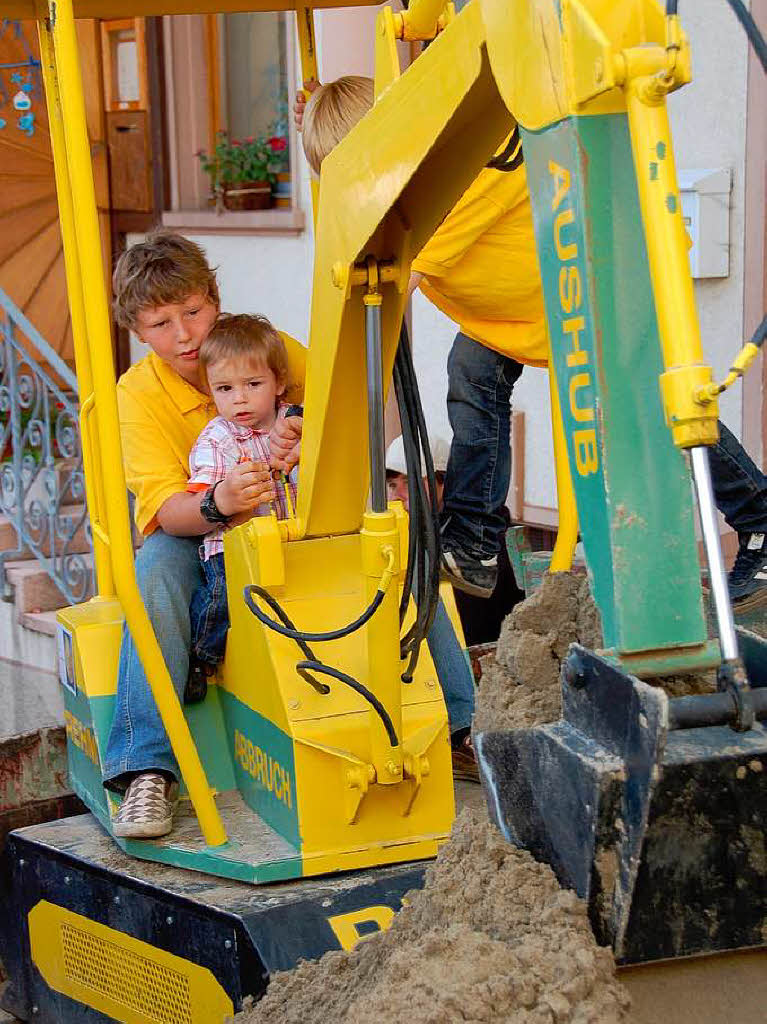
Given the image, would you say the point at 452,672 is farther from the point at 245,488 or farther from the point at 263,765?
the point at 245,488

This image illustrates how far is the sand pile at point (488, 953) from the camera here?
1688 mm

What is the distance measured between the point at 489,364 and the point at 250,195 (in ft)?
12.7

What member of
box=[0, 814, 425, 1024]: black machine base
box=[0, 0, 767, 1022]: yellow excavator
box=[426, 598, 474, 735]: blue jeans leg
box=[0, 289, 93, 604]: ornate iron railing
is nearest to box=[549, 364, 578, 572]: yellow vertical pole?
box=[0, 0, 767, 1022]: yellow excavator

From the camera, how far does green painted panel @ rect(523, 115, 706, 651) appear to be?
5.53ft

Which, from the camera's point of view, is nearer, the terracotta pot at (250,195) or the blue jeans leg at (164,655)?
the blue jeans leg at (164,655)

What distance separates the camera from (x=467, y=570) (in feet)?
12.9

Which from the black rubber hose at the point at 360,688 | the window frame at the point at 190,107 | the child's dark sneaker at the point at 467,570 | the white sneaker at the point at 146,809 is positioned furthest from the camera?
the window frame at the point at 190,107

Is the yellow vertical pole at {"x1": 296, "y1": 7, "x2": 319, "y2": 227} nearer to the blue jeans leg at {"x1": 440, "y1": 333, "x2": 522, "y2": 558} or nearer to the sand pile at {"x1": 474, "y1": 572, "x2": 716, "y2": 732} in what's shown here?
the blue jeans leg at {"x1": 440, "y1": 333, "x2": 522, "y2": 558}

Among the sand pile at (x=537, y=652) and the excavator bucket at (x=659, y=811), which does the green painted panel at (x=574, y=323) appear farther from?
the sand pile at (x=537, y=652)

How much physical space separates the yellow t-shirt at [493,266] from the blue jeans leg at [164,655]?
35.5 inches

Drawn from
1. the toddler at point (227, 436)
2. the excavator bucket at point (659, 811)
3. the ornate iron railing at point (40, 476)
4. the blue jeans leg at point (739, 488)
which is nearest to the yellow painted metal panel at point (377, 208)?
the toddler at point (227, 436)

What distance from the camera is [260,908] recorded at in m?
2.77

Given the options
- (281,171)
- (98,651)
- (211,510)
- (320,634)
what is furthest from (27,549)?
(320,634)

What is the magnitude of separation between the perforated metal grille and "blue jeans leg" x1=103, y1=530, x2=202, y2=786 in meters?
0.35
